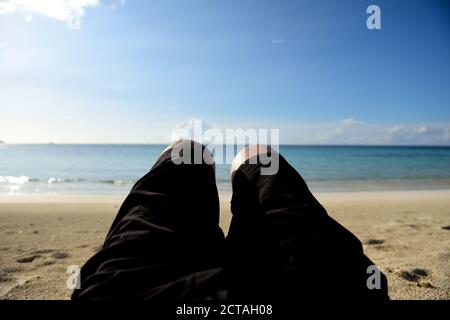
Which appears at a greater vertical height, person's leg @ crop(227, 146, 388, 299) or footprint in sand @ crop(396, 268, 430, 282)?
person's leg @ crop(227, 146, 388, 299)

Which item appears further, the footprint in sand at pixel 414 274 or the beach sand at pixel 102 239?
the footprint in sand at pixel 414 274

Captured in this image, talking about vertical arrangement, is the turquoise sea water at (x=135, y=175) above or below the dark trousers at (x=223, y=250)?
below

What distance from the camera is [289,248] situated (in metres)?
1.15

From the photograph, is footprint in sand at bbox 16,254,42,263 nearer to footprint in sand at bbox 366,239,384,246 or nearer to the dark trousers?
the dark trousers

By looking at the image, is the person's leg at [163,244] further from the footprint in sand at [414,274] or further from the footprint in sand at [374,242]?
the footprint in sand at [374,242]

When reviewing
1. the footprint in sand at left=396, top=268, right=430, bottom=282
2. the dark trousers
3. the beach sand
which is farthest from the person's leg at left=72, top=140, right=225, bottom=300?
the footprint in sand at left=396, top=268, right=430, bottom=282

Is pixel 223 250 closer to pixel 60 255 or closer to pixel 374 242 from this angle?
pixel 60 255

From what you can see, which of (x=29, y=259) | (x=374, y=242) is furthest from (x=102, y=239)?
(x=374, y=242)

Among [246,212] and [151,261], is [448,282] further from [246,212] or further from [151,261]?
[151,261]

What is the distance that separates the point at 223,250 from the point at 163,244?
254 millimetres

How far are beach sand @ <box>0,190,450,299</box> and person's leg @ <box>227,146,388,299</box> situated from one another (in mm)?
1703

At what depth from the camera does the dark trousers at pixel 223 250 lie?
3.34 ft

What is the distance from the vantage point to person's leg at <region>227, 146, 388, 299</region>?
3.46 ft

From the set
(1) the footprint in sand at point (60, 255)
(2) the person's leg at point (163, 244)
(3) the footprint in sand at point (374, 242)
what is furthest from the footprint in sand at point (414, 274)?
(1) the footprint in sand at point (60, 255)
